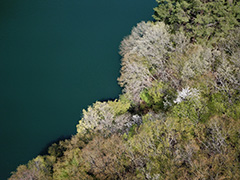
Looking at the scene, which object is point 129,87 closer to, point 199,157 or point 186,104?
point 186,104

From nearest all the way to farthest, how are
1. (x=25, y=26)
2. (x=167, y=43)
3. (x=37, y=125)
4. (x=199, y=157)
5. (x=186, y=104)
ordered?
(x=199, y=157) → (x=186, y=104) → (x=167, y=43) → (x=37, y=125) → (x=25, y=26)

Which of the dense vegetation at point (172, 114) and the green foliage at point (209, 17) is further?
the green foliage at point (209, 17)

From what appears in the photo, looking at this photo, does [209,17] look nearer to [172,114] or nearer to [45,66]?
[172,114]

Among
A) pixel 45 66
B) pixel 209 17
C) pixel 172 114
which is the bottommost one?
pixel 172 114

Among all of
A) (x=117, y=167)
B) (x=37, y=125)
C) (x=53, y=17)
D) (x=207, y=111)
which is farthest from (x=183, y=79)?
(x=53, y=17)

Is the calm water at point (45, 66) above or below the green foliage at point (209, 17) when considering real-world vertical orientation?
above

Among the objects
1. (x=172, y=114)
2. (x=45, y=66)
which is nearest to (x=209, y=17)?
(x=172, y=114)

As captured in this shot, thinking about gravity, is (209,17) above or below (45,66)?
below

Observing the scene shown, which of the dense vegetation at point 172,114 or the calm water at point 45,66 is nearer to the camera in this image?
the dense vegetation at point 172,114
